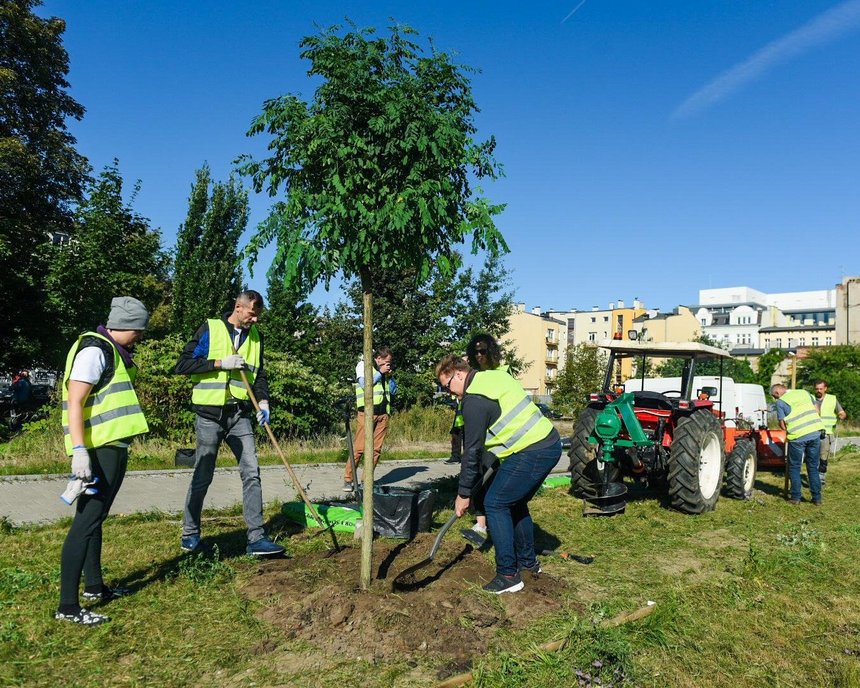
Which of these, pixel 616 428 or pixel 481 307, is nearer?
pixel 616 428

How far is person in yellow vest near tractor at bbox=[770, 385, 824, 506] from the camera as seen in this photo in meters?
9.24

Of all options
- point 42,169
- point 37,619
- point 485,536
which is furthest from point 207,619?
point 42,169

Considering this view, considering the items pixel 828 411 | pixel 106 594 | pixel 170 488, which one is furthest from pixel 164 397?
pixel 828 411

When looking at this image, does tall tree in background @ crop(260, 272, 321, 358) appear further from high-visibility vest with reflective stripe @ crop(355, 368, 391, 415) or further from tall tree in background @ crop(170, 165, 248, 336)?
high-visibility vest with reflective stripe @ crop(355, 368, 391, 415)

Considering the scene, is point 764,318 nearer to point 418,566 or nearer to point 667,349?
point 667,349

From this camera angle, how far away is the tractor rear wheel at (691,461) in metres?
7.79

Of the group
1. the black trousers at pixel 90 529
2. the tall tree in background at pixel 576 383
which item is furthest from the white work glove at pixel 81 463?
the tall tree in background at pixel 576 383

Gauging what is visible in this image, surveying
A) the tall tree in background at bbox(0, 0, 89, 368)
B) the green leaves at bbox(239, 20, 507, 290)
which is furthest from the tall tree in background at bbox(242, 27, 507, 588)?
the tall tree in background at bbox(0, 0, 89, 368)

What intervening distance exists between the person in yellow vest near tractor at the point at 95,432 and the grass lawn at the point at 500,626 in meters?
0.22

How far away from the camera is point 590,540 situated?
21.1 ft

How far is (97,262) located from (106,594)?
10551mm

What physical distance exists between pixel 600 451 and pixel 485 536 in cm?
242

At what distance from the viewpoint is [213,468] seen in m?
5.25

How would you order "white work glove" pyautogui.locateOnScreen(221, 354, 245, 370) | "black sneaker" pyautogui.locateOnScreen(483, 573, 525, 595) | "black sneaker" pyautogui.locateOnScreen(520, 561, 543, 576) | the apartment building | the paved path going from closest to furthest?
"black sneaker" pyautogui.locateOnScreen(483, 573, 525, 595)
"black sneaker" pyautogui.locateOnScreen(520, 561, 543, 576)
"white work glove" pyautogui.locateOnScreen(221, 354, 245, 370)
the paved path
the apartment building
